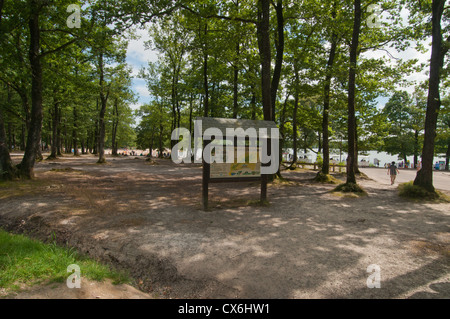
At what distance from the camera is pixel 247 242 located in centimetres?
530

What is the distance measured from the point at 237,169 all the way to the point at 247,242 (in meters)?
3.53

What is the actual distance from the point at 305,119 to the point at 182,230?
21211 millimetres

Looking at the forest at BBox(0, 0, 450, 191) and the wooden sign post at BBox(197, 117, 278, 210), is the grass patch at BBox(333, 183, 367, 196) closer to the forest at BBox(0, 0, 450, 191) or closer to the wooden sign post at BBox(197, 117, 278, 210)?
the forest at BBox(0, 0, 450, 191)

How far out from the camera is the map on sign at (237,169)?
8219 mm

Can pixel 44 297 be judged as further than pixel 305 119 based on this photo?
No

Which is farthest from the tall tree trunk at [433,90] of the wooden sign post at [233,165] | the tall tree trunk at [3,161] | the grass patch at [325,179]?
the tall tree trunk at [3,161]

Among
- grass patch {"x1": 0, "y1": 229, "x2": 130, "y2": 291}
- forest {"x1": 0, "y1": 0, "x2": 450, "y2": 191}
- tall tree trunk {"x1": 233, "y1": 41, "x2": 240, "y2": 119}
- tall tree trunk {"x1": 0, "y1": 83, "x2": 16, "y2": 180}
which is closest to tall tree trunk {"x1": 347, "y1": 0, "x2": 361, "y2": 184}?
forest {"x1": 0, "y1": 0, "x2": 450, "y2": 191}

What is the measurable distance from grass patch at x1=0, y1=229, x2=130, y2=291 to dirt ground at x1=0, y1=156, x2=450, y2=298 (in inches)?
12.6

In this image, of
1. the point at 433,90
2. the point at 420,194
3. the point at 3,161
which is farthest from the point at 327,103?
the point at 3,161

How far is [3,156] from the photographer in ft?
36.6

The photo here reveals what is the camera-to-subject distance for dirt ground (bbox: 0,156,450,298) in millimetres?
3674

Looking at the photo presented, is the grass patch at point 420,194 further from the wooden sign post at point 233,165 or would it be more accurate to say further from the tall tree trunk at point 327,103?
the wooden sign post at point 233,165
